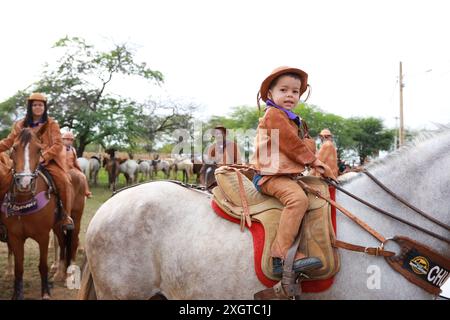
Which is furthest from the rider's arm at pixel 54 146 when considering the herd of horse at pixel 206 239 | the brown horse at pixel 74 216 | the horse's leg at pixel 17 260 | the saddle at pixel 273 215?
the saddle at pixel 273 215

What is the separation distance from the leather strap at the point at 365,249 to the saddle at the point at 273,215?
44 millimetres

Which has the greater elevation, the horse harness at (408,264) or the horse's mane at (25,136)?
the horse's mane at (25,136)

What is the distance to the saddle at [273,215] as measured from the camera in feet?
8.54

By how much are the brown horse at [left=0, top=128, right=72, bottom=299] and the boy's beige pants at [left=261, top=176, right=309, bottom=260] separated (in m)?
3.88

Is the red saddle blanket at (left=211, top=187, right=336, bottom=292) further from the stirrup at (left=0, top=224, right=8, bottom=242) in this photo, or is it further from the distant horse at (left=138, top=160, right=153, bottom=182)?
the distant horse at (left=138, top=160, right=153, bottom=182)

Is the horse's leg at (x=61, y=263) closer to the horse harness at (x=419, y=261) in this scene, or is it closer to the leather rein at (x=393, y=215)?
the leather rein at (x=393, y=215)

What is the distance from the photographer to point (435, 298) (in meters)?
2.62

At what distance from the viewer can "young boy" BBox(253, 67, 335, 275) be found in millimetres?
2615

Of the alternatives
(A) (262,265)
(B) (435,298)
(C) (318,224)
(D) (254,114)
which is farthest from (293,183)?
(D) (254,114)

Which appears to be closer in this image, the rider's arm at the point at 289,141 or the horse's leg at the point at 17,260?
the rider's arm at the point at 289,141

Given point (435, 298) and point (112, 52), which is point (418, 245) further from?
point (112, 52)

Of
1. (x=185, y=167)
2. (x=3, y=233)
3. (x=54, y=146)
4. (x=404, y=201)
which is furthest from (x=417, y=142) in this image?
(x=185, y=167)

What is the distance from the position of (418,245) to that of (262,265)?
1.00 meters

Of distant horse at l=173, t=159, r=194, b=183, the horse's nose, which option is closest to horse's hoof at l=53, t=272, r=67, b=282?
the horse's nose
